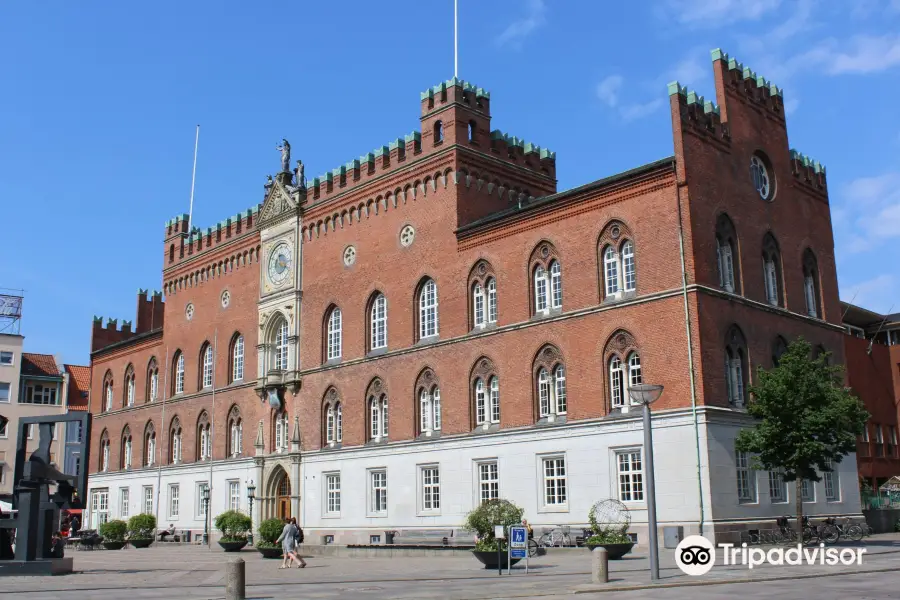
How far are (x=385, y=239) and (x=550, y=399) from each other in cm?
1280

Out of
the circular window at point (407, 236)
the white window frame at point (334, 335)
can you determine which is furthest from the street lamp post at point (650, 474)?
the white window frame at point (334, 335)

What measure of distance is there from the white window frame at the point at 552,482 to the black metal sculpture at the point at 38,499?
16.9 meters

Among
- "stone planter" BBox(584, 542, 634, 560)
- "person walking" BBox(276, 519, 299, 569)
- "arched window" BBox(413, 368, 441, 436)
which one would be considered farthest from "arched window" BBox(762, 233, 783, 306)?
"person walking" BBox(276, 519, 299, 569)

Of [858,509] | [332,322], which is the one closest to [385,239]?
[332,322]

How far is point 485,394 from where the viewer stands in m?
40.0

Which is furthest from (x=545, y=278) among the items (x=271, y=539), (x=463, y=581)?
(x=463, y=581)

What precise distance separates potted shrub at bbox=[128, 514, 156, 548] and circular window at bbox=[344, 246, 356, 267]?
19.7m

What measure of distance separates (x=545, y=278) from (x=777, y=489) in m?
11.9

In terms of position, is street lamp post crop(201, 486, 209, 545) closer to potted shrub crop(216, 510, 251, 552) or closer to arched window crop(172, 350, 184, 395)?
potted shrub crop(216, 510, 251, 552)

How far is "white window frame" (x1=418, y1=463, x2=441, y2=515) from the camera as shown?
41.3 meters

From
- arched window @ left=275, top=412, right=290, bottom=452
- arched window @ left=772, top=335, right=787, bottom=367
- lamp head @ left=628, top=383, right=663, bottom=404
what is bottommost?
lamp head @ left=628, top=383, right=663, bottom=404

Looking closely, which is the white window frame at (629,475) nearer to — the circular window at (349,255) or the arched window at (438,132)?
the arched window at (438,132)

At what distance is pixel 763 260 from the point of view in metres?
38.5

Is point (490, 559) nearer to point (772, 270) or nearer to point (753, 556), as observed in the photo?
point (753, 556)
